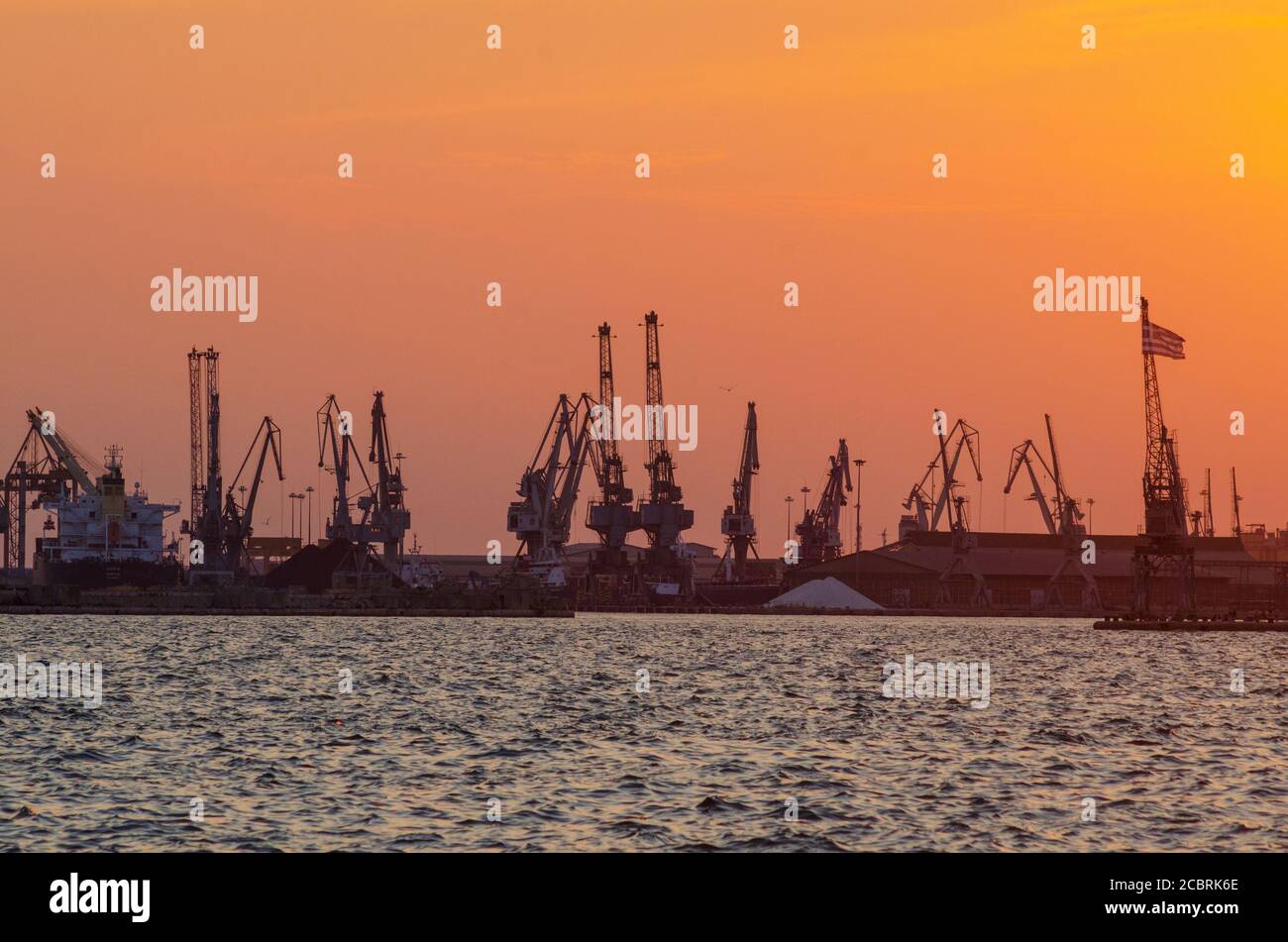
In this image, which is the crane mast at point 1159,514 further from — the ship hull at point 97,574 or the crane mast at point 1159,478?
the ship hull at point 97,574

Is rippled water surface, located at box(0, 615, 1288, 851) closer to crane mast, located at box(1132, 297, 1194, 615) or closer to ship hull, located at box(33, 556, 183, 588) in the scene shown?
crane mast, located at box(1132, 297, 1194, 615)

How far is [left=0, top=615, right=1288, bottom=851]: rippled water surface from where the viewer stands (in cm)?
2670

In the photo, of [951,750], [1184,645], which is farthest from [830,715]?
[1184,645]

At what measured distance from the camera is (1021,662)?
291 ft

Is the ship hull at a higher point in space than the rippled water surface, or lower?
higher

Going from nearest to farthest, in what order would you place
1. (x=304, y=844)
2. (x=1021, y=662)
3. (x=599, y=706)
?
(x=304, y=844) < (x=599, y=706) < (x=1021, y=662)

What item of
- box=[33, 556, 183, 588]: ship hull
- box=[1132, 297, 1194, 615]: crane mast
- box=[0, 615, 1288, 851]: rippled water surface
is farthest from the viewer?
box=[33, 556, 183, 588]: ship hull

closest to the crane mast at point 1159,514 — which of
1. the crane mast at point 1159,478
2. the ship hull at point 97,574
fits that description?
the crane mast at point 1159,478

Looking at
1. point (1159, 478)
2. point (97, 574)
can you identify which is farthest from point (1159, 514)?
point (97, 574)

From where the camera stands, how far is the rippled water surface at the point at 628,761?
26.7m

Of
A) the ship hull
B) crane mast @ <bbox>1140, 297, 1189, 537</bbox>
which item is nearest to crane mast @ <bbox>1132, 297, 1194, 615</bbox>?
crane mast @ <bbox>1140, 297, 1189, 537</bbox>

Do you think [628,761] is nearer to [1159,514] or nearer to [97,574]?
[1159,514]
